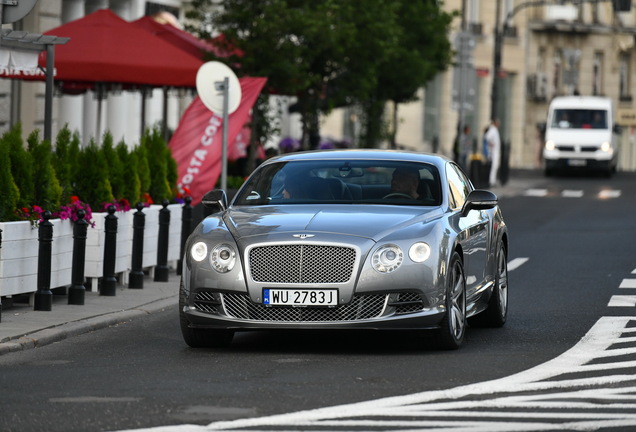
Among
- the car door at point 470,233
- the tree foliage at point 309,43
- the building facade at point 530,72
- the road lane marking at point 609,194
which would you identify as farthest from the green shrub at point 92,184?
the building facade at point 530,72

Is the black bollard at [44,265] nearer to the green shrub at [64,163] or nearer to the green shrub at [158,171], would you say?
the green shrub at [64,163]

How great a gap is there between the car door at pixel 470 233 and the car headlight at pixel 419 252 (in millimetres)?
762

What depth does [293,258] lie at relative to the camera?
38.3ft

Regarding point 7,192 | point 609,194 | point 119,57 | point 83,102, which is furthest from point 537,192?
point 7,192

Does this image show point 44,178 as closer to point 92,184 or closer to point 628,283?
point 92,184

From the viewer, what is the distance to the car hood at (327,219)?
38.8 ft

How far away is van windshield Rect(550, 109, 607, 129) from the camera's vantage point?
55.6 m

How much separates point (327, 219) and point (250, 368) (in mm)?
1482

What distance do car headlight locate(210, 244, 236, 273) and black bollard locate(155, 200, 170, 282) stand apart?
643 centimetres

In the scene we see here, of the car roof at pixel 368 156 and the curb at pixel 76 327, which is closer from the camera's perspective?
the curb at pixel 76 327

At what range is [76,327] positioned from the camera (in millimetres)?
13430

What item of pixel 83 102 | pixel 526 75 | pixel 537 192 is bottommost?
pixel 537 192

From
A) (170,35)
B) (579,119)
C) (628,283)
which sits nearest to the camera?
(628,283)

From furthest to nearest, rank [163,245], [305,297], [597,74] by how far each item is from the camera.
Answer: [597,74], [163,245], [305,297]
